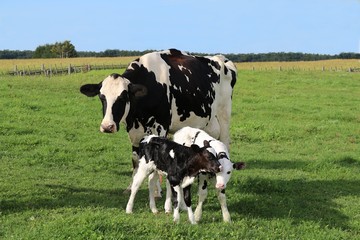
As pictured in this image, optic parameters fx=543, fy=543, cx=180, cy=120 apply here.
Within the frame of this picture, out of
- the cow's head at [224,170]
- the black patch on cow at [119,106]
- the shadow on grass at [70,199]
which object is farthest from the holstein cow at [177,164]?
the shadow on grass at [70,199]

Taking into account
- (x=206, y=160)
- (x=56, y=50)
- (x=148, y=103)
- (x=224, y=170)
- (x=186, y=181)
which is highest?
(x=56, y=50)

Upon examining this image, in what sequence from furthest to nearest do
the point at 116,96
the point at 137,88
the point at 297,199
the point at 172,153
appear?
the point at 297,199 → the point at 137,88 → the point at 116,96 → the point at 172,153

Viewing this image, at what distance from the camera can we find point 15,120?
772 inches

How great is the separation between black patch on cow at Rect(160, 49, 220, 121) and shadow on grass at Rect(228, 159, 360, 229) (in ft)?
6.12

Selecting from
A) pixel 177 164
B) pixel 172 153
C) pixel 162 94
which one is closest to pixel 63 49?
pixel 162 94

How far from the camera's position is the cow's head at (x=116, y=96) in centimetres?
894

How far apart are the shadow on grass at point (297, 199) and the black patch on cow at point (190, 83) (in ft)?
6.12

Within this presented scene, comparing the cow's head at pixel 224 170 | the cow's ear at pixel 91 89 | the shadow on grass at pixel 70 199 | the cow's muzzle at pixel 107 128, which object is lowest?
the shadow on grass at pixel 70 199

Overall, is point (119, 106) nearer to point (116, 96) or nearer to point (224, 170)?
point (116, 96)

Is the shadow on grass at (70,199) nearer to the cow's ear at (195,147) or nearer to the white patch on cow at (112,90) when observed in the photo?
the white patch on cow at (112,90)

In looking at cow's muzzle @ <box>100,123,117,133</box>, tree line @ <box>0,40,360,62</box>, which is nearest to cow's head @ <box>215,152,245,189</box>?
cow's muzzle @ <box>100,123,117,133</box>

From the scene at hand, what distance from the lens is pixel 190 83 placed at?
36.2 ft

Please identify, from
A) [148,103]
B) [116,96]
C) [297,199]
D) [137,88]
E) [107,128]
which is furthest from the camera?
[297,199]

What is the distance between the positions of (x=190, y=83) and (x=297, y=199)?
314 centimetres
